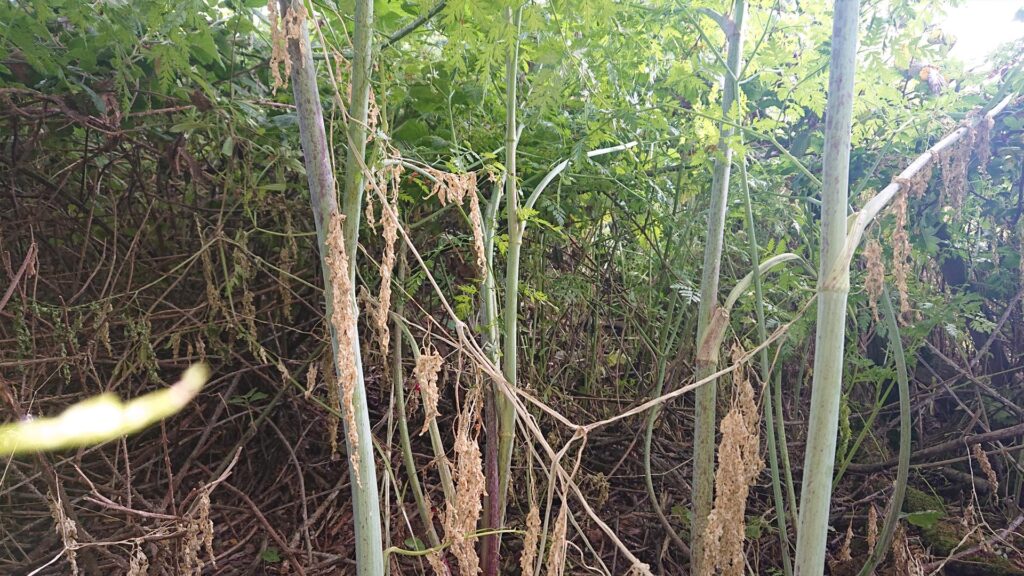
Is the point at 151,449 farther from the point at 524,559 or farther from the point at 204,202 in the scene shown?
the point at 524,559

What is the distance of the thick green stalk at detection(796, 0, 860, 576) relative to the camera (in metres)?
1.14

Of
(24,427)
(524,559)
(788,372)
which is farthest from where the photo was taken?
(788,372)

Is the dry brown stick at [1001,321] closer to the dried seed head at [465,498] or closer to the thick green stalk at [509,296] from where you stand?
the thick green stalk at [509,296]

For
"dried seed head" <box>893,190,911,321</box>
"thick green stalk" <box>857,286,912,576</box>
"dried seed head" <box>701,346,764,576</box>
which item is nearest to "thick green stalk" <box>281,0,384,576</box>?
"dried seed head" <box>701,346,764,576</box>

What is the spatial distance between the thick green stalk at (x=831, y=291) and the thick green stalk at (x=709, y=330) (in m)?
0.38

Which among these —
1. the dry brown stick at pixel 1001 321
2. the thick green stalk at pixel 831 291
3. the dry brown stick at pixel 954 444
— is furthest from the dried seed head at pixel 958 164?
the dry brown stick at pixel 954 444

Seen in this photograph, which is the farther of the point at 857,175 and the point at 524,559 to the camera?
the point at 857,175

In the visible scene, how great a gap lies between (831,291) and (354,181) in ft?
3.04

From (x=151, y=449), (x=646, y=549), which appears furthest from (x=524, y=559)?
(x=151, y=449)

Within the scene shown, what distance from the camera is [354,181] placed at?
124 centimetres

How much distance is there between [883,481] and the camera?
2457mm

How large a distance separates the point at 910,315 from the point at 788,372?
2.20 ft

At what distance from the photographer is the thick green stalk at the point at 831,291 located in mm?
1141

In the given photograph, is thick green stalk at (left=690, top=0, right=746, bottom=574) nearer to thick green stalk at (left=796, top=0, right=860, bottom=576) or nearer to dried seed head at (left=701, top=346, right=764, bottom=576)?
dried seed head at (left=701, top=346, right=764, bottom=576)
